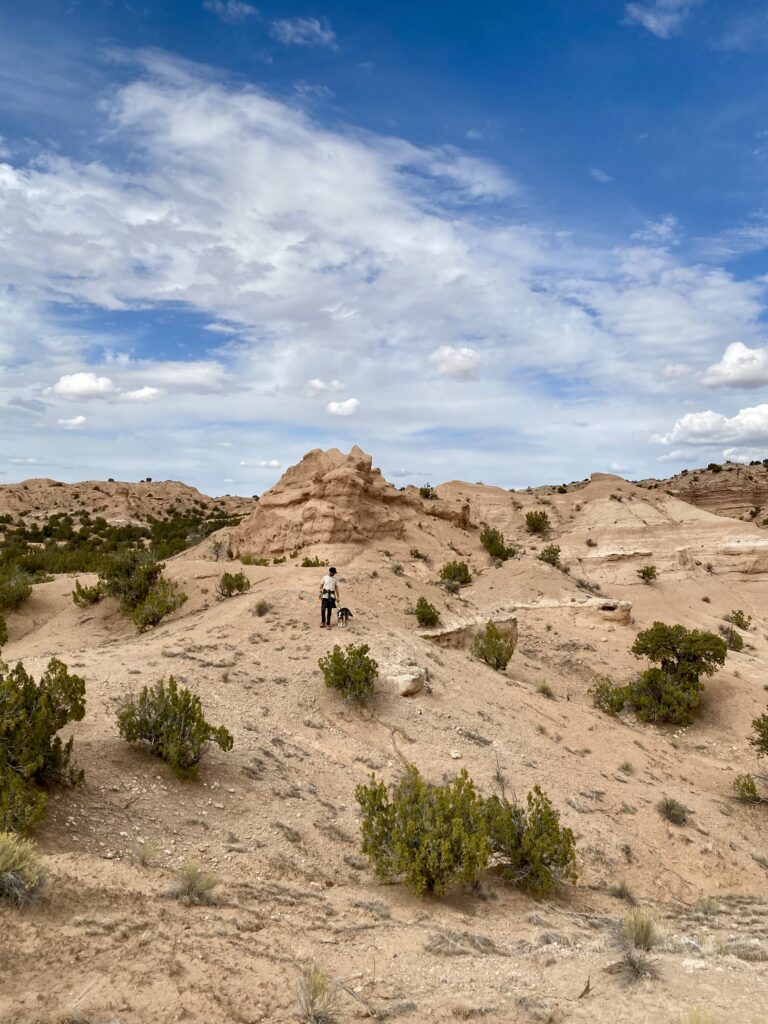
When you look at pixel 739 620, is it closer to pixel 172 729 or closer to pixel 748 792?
pixel 748 792

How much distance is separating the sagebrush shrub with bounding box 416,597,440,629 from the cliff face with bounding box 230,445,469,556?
6.55m

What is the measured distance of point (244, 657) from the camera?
41.0ft

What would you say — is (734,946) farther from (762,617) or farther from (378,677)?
(762,617)

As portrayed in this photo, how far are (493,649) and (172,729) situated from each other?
10203 millimetres

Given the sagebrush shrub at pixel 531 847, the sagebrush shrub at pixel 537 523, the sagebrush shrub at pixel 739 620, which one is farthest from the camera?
the sagebrush shrub at pixel 537 523

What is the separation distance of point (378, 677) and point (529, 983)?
7.89 meters

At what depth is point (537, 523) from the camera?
37.1 meters

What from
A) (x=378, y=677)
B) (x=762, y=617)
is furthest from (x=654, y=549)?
(x=378, y=677)

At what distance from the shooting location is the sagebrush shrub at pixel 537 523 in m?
37.2

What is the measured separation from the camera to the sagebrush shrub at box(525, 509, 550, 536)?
122 feet

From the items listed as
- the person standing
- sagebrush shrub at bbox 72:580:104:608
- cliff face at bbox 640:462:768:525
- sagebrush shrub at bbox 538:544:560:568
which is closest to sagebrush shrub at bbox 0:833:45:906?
the person standing

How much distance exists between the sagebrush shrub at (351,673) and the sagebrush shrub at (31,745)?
16.3 ft

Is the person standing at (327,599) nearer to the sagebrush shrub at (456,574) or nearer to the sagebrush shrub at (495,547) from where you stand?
the sagebrush shrub at (456,574)

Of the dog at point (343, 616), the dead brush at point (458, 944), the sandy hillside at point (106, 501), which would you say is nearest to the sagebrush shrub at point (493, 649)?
the dog at point (343, 616)
